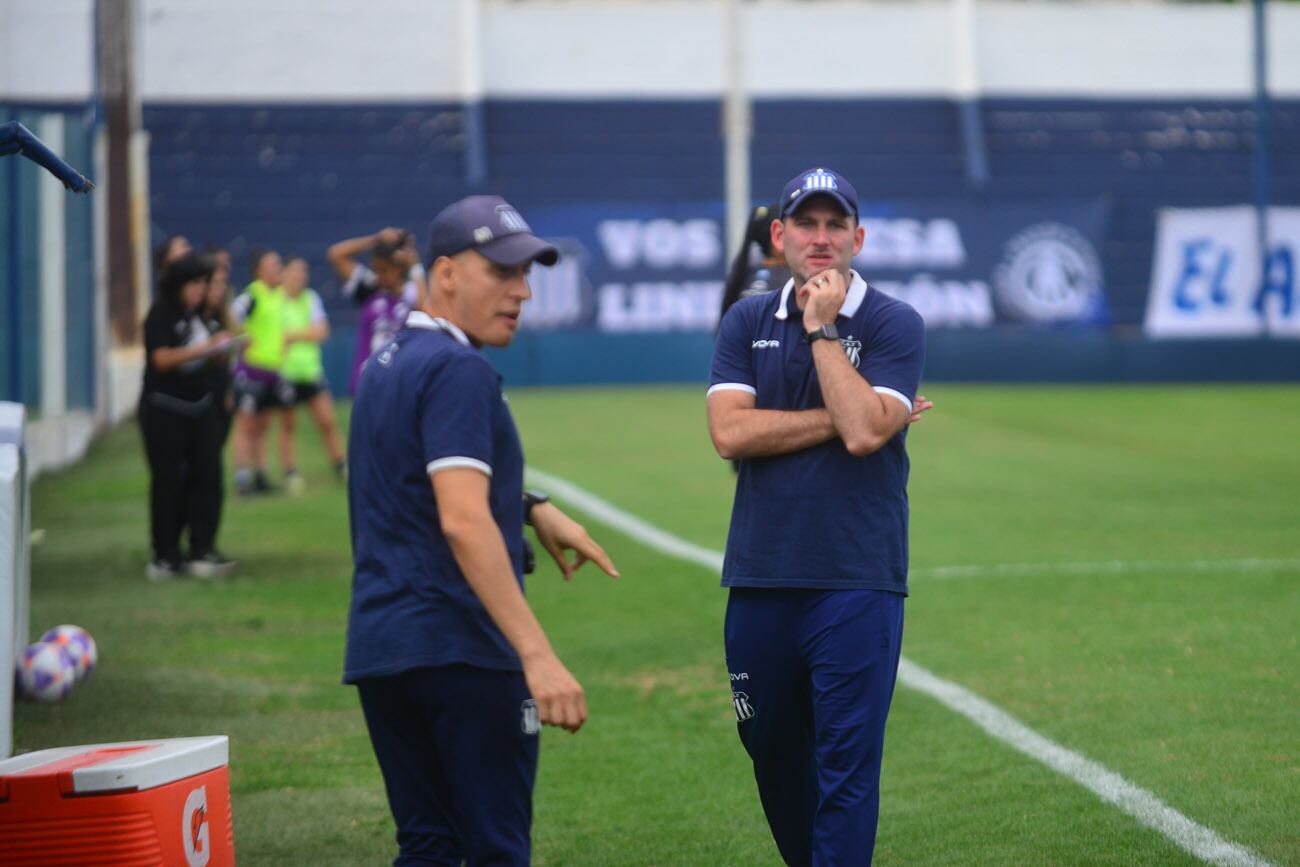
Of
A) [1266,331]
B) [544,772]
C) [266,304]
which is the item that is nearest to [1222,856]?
[544,772]

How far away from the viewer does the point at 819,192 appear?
518 cm

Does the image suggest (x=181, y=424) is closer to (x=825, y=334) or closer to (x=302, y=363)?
(x=302, y=363)

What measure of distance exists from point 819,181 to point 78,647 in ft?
16.2

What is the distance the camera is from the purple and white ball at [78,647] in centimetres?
870

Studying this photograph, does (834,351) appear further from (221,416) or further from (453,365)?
(221,416)

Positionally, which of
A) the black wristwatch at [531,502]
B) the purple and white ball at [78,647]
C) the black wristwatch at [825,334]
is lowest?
the purple and white ball at [78,647]

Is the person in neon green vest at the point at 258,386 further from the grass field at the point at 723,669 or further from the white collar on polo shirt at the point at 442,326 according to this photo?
the white collar on polo shirt at the point at 442,326

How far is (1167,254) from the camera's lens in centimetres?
3177

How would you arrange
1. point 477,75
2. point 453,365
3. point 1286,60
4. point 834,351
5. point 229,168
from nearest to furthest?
point 453,365 → point 834,351 → point 229,168 → point 477,75 → point 1286,60

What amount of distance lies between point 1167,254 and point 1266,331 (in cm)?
201

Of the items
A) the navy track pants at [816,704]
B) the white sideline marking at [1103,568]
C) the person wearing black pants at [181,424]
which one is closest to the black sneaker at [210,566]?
the person wearing black pants at [181,424]

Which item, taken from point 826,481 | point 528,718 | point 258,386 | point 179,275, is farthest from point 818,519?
point 258,386

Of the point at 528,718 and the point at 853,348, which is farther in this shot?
the point at 853,348

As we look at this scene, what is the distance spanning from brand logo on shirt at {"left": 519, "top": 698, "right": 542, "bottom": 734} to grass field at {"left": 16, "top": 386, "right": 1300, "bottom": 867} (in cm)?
208
